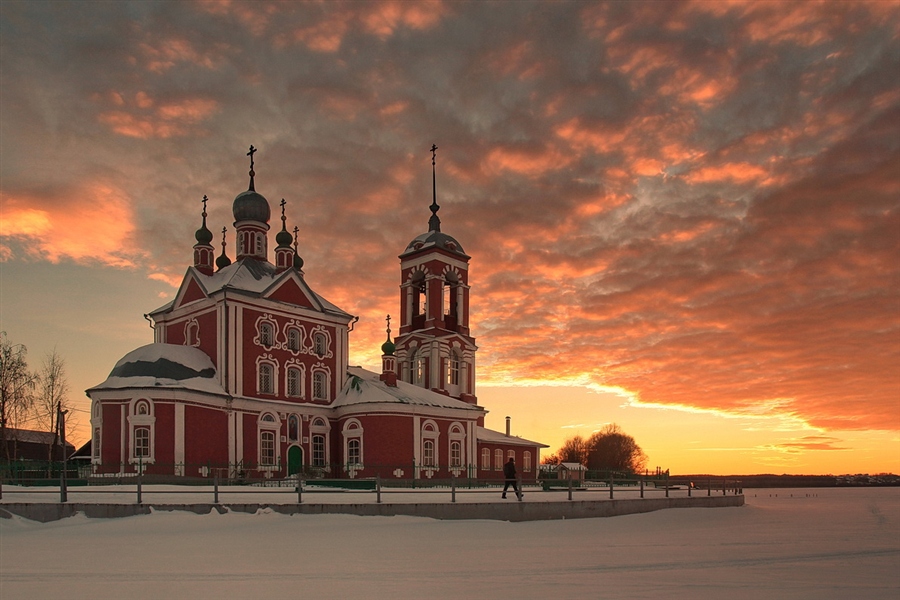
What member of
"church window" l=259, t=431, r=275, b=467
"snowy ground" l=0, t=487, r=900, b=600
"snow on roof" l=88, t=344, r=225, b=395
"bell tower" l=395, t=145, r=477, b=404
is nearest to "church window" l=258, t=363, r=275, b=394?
"church window" l=259, t=431, r=275, b=467

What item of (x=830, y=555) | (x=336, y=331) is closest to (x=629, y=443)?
(x=336, y=331)

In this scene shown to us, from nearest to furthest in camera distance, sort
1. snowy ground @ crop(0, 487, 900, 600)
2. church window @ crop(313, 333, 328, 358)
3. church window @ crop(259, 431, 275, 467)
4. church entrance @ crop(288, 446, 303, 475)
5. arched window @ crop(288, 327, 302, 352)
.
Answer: snowy ground @ crop(0, 487, 900, 600), church window @ crop(259, 431, 275, 467), church entrance @ crop(288, 446, 303, 475), arched window @ crop(288, 327, 302, 352), church window @ crop(313, 333, 328, 358)

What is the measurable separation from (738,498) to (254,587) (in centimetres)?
2947

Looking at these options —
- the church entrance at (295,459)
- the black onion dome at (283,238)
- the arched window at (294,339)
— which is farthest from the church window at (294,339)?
the black onion dome at (283,238)

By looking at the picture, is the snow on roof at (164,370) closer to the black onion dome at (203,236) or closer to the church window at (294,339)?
the church window at (294,339)

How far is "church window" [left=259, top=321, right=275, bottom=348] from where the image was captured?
4084 centimetres

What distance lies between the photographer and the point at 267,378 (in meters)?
40.8

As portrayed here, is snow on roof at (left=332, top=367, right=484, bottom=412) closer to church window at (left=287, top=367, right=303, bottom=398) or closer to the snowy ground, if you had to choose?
church window at (left=287, top=367, right=303, bottom=398)

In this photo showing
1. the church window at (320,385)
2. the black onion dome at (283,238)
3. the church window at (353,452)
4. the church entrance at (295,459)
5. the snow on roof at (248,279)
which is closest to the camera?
the church entrance at (295,459)

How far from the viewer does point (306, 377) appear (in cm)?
4269

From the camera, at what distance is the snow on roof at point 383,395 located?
4231cm

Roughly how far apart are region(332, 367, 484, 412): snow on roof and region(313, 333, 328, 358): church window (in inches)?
92.7

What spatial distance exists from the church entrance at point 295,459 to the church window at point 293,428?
494 millimetres

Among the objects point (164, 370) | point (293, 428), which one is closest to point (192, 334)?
point (164, 370)
